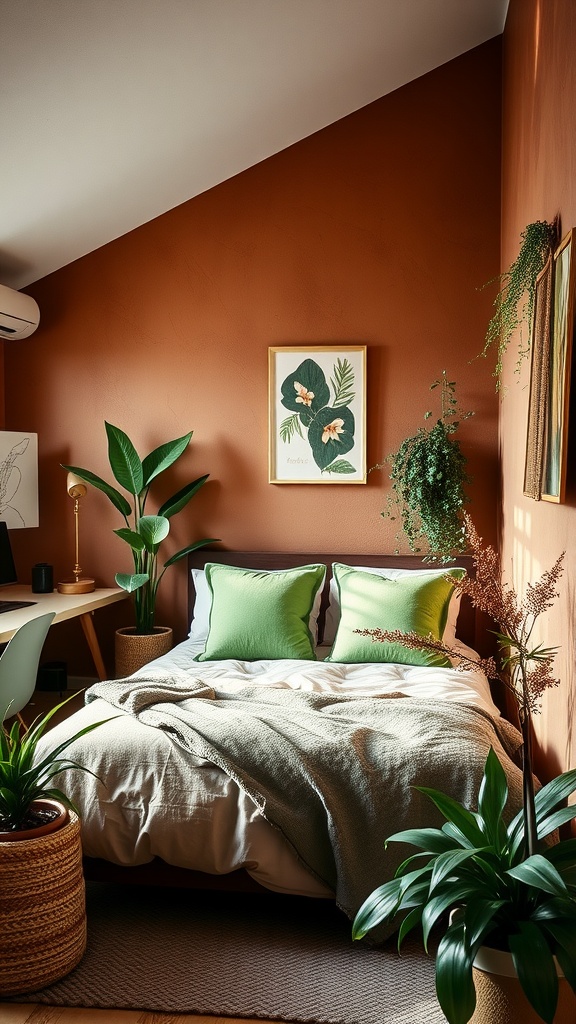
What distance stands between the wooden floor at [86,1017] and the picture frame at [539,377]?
5.90ft

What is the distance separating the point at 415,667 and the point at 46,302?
120 inches

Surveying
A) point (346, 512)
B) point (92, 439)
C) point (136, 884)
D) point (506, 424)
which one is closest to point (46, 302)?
point (92, 439)

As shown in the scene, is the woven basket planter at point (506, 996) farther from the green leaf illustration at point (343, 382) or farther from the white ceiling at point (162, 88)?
the green leaf illustration at point (343, 382)

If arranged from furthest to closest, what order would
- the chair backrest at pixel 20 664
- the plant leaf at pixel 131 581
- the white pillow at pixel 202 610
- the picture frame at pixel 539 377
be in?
the plant leaf at pixel 131 581, the white pillow at pixel 202 610, the chair backrest at pixel 20 664, the picture frame at pixel 539 377

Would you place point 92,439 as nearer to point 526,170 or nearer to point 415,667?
point 415,667

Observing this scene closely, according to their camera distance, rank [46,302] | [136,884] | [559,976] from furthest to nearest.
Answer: [46,302]
[136,884]
[559,976]

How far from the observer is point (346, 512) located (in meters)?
4.80

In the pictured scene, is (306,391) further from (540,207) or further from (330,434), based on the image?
(540,207)

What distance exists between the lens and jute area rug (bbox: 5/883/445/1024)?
2205 mm

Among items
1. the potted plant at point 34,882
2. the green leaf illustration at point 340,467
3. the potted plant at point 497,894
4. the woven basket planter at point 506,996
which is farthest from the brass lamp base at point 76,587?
the woven basket planter at point 506,996

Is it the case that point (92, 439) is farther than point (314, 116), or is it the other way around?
point (92, 439)

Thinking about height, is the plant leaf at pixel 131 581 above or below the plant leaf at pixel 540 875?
above

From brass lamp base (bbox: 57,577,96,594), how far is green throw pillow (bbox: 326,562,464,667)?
5.01 feet

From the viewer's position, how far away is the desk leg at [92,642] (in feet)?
15.4
